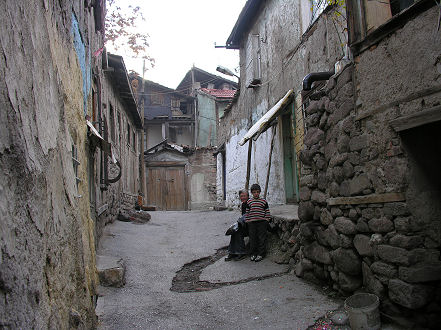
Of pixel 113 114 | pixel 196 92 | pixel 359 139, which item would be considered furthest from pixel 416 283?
pixel 196 92

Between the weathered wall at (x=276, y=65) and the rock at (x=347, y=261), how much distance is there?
3029 mm

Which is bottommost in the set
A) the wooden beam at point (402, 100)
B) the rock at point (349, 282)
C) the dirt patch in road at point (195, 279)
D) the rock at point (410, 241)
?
the dirt patch in road at point (195, 279)

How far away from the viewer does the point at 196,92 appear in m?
25.9

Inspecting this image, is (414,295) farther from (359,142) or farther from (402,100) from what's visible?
(402,100)

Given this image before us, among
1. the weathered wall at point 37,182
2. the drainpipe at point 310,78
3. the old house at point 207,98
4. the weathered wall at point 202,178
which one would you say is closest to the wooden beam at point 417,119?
the drainpipe at point 310,78

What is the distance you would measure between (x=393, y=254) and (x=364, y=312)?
1.78ft

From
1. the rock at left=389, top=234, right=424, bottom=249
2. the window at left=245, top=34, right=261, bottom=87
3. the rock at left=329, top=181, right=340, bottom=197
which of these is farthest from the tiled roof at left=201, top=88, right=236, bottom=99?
the rock at left=389, top=234, right=424, bottom=249

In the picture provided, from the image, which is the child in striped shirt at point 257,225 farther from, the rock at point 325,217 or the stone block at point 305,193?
the rock at point 325,217

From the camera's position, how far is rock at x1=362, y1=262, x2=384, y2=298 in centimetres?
328

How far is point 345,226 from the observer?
3.78 metres

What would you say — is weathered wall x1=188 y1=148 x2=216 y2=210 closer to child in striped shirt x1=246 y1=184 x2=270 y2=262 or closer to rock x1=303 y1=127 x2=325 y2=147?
child in striped shirt x1=246 y1=184 x2=270 y2=262

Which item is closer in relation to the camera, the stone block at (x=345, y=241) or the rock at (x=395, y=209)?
the rock at (x=395, y=209)

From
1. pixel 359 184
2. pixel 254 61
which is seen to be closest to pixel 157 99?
pixel 254 61

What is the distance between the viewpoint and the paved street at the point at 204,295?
11.8ft
